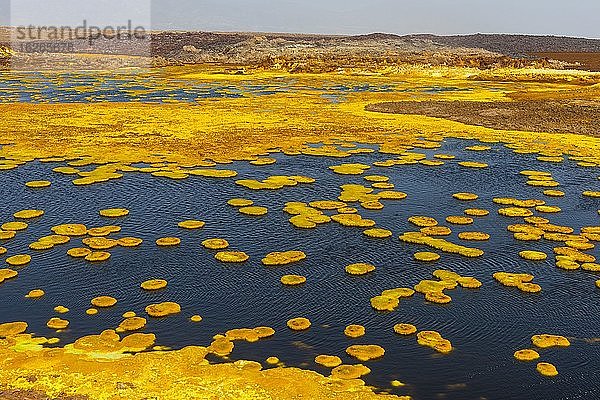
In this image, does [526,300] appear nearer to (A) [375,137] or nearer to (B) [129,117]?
(A) [375,137]

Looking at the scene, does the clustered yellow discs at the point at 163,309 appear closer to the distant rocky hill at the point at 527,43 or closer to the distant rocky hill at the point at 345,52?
the distant rocky hill at the point at 345,52

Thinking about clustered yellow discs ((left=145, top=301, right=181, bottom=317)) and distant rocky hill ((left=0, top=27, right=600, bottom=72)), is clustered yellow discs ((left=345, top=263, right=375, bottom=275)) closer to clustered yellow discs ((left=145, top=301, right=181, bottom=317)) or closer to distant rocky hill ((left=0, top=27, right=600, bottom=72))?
clustered yellow discs ((left=145, top=301, right=181, bottom=317))

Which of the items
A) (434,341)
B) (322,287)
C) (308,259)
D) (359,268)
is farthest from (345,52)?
(434,341)

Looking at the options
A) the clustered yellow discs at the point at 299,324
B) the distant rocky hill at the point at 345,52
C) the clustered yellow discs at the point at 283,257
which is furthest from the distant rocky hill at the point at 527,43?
the clustered yellow discs at the point at 299,324

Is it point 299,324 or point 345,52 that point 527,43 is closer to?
point 345,52

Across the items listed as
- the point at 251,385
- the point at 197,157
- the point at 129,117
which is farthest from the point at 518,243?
the point at 129,117

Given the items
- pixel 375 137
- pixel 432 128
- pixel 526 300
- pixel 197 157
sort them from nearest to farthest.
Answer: pixel 526 300
pixel 197 157
pixel 375 137
pixel 432 128
